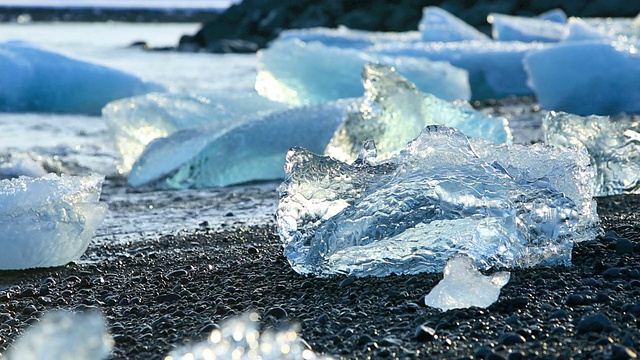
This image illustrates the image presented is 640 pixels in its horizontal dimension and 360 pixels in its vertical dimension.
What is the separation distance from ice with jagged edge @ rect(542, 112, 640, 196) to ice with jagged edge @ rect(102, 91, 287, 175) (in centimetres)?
196

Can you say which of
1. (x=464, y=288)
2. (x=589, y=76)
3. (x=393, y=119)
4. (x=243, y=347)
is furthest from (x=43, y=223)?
(x=589, y=76)

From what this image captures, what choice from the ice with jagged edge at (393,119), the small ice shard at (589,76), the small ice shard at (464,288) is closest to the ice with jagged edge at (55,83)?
the small ice shard at (589,76)

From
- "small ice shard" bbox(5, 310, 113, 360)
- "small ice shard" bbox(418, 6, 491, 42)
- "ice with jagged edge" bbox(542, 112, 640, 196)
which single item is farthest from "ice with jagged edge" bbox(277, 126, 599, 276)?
"small ice shard" bbox(418, 6, 491, 42)

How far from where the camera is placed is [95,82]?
816 cm

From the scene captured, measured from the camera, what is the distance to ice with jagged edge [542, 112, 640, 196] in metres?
3.69

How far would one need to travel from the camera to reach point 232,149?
15.2ft

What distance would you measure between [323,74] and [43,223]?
4240mm

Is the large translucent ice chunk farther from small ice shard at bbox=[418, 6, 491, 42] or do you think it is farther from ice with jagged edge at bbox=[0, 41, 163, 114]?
ice with jagged edge at bbox=[0, 41, 163, 114]

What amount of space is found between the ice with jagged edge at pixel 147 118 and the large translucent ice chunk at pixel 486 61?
14.0 ft

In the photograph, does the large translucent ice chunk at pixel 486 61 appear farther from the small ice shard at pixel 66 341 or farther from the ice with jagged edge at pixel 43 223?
the small ice shard at pixel 66 341

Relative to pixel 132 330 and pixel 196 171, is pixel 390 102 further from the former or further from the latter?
pixel 132 330

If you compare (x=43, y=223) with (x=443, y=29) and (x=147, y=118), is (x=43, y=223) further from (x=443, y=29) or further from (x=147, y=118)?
(x=443, y=29)

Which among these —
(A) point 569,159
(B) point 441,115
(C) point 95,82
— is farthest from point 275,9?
(A) point 569,159

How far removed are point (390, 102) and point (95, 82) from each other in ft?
14.1
